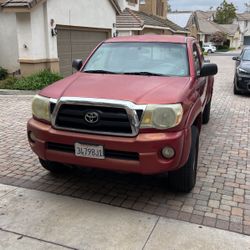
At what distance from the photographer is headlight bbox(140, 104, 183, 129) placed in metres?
3.81

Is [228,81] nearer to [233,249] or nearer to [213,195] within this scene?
[213,195]

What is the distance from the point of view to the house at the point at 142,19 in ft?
72.1

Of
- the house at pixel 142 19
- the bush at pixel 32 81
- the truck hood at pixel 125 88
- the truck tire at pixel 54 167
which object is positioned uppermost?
the house at pixel 142 19

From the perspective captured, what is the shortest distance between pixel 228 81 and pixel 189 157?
12.6 meters

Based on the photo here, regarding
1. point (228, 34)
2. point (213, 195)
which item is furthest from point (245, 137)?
point (228, 34)

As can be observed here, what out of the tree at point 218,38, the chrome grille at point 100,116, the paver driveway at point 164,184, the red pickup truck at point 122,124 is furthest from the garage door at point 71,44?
the tree at point 218,38

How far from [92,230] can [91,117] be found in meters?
1.19

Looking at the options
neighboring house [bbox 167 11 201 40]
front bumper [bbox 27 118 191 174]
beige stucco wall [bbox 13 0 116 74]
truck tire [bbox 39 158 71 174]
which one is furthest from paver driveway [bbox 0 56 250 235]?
neighboring house [bbox 167 11 201 40]

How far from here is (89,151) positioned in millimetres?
3984

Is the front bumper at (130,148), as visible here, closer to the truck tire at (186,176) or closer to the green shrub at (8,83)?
the truck tire at (186,176)

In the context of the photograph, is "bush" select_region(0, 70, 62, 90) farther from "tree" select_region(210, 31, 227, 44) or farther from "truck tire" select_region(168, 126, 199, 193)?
"tree" select_region(210, 31, 227, 44)

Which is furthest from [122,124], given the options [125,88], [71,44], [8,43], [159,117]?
[71,44]

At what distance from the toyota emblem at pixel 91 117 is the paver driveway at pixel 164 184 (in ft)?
3.43

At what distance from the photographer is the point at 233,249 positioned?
341cm
